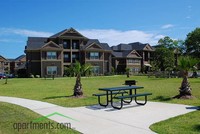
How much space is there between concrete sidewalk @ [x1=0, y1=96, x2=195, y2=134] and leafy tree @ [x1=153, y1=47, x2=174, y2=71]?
55800 mm

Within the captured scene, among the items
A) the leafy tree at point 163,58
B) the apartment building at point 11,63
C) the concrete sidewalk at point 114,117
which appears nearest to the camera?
the concrete sidewalk at point 114,117

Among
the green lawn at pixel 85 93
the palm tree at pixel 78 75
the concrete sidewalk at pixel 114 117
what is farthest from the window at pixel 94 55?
the concrete sidewalk at pixel 114 117

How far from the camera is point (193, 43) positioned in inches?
2980

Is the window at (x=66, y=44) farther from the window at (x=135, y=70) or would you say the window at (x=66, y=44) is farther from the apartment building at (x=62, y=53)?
the window at (x=135, y=70)

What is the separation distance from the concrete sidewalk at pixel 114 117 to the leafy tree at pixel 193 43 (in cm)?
6858

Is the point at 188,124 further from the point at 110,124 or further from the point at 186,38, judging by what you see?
the point at 186,38

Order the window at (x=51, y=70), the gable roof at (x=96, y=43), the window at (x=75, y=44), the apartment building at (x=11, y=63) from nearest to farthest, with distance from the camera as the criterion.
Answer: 1. the window at (x=51, y=70)
2. the window at (x=75, y=44)
3. the gable roof at (x=96, y=43)
4. the apartment building at (x=11, y=63)

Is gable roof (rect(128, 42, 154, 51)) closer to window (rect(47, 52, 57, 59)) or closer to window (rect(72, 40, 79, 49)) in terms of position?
window (rect(72, 40, 79, 49))

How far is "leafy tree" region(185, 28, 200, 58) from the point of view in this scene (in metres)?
74.2

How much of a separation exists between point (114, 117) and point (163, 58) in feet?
202

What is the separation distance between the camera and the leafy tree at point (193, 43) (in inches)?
2923

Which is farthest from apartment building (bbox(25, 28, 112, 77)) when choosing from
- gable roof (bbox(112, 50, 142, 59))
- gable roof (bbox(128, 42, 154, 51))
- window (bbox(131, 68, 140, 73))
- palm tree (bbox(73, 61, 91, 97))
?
palm tree (bbox(73, 61, 91, 97))

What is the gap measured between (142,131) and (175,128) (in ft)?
3.98

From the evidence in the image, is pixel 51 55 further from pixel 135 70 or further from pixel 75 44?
pixel 135 70
